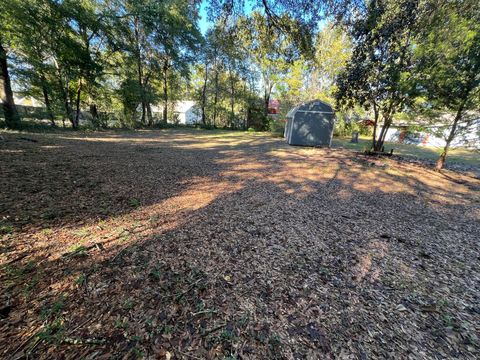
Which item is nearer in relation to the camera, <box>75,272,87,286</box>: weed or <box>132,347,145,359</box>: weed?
<box>132,347,145,359</box>: weed

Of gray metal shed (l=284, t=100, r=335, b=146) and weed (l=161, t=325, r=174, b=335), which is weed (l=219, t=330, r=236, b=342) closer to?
weed (l=161, t=325, r=174, b=335)

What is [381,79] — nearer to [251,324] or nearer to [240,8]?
[240,8]

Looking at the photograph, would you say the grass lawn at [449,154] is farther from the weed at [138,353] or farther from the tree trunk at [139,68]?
the tree trunk at [139,68]

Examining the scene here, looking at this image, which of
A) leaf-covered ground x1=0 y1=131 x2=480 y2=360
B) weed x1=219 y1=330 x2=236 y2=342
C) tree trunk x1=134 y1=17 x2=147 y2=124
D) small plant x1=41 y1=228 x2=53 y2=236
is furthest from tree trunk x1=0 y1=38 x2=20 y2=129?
weed x1=219 y1=330 x2=236 y2=342

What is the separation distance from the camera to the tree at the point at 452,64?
629cm

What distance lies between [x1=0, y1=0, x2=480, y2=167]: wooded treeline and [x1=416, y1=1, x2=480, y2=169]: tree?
0.03 m

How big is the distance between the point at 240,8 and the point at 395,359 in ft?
22.7

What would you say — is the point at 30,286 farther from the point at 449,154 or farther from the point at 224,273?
the point at 449,154

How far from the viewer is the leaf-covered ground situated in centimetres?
149

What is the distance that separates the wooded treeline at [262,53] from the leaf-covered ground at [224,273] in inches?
178

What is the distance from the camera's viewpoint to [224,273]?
2168 millimetres

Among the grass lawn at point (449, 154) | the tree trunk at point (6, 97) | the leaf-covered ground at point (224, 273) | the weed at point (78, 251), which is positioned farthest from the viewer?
the grass lawn at point (449, 154)

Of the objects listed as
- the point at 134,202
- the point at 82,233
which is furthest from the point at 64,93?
the point at 82,233

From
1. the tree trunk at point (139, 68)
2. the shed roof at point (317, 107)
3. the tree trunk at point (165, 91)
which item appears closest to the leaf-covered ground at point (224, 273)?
the shed roof at point (317, 107)
